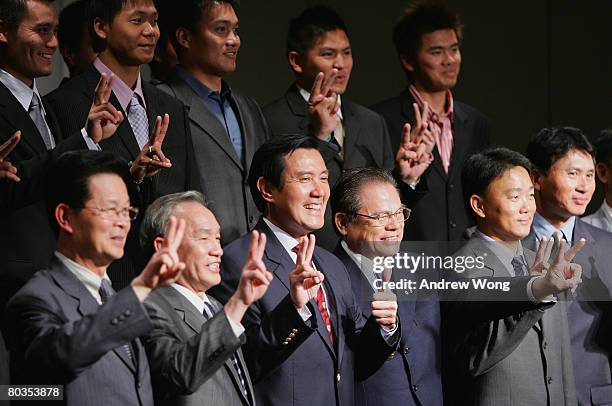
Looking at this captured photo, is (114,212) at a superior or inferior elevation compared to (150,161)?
inferior

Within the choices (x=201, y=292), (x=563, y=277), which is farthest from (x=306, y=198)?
(x=563, y=277)

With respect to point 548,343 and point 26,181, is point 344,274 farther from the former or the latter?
point 26,181

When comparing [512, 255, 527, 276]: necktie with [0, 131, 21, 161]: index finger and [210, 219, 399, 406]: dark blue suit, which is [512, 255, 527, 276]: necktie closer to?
[210, 219, 399, 406]: dark blue suit

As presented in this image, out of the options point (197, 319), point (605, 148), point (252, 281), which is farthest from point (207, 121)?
point (605, 148)

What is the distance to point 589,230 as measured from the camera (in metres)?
4.21

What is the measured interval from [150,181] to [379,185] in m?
0.69

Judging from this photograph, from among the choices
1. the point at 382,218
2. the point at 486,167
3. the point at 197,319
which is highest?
the point at 486,167

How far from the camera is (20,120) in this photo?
3381 mm

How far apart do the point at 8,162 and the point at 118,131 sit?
565 millimetres

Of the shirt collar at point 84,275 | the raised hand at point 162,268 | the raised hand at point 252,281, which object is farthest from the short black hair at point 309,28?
the raised hand at point 162,268

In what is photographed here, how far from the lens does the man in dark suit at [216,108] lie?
3.99 meters

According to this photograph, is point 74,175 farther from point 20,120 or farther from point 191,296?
point 20,120

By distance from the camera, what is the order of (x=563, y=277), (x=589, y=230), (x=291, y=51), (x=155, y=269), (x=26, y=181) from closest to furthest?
(x=155, y=269)
(x=26, y=181)
(x=563, y=277)
(x=589, y=230)
(x=291, y=51)

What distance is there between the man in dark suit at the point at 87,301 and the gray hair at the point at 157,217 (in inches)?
10.5
